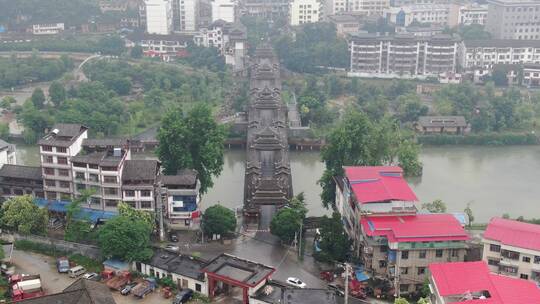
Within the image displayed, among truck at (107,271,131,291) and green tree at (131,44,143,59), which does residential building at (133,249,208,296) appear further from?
green tree at (131,44,143,59)

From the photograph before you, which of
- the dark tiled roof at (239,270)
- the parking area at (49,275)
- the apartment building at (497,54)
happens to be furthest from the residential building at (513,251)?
the apartment building at (497,54)

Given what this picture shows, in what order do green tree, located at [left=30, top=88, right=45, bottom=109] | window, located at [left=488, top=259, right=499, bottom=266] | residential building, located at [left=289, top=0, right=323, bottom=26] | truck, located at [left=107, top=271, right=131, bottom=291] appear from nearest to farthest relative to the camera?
window, located at [left=488, top=259, right=499, bottom=266] → truck, located at [left=107, top=271, right=131, bottom=291] → green tree, located at [left=30, top=88, right=45, bottom=109] → residential building, located at [left=289, top=0, right=323, bottom=26]

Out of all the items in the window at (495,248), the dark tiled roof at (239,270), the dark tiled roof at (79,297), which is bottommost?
the dark tiled roof at (239,270)

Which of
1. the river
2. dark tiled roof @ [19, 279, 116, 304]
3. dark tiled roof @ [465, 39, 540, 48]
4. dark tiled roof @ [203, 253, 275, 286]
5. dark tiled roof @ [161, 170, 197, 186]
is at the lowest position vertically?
the river

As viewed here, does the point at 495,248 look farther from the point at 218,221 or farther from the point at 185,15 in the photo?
the point at 185,15

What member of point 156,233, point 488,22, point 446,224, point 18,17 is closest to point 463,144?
point 446,224

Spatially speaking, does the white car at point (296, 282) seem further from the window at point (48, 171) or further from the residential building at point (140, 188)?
the window at point (48, 171)

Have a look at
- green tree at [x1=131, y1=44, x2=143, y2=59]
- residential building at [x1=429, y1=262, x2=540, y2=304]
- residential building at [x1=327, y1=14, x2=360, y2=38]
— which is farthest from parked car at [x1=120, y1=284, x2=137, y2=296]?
residential building at [x1=327, y1=14, x2=360, y2=38]
